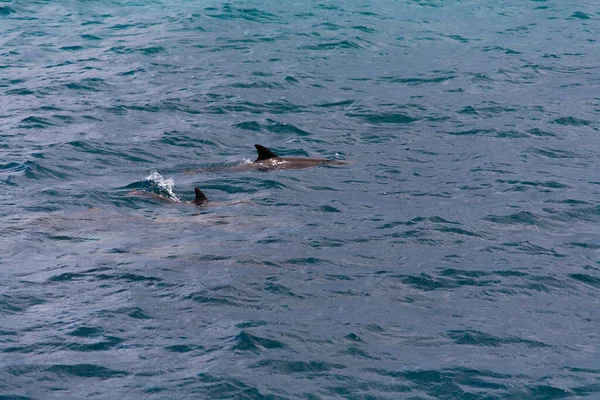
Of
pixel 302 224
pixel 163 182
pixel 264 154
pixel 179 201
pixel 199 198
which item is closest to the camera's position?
pixel 302 224

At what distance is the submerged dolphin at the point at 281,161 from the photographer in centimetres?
1689

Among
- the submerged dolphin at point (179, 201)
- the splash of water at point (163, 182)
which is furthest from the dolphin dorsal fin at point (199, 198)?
the splash of water at point (163, 182)

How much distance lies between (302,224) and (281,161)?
11.6 feet

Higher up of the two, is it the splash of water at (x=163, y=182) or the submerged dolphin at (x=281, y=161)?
the submerged dolphin at (x=281, y=161)

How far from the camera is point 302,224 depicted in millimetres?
13727

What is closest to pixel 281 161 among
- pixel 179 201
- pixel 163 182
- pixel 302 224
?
pixel 163 182

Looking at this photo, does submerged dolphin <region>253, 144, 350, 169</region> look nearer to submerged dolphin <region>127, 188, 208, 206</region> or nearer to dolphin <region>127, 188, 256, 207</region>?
dolphin <region>127, 188, 256, 207</region>

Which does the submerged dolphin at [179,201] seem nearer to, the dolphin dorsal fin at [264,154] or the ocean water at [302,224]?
the ocean water at [302,224]

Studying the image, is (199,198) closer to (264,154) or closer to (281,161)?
(264,154)

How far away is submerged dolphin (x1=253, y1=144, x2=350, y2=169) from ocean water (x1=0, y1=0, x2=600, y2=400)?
30 cm

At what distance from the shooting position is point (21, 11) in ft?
125

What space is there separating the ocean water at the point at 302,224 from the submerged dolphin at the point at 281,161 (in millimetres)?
298

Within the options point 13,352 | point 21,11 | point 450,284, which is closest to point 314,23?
point 21,11

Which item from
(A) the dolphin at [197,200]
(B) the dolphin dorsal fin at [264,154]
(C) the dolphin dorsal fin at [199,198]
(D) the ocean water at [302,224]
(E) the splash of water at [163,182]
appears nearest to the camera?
(D) the ocean water at [302,224]
